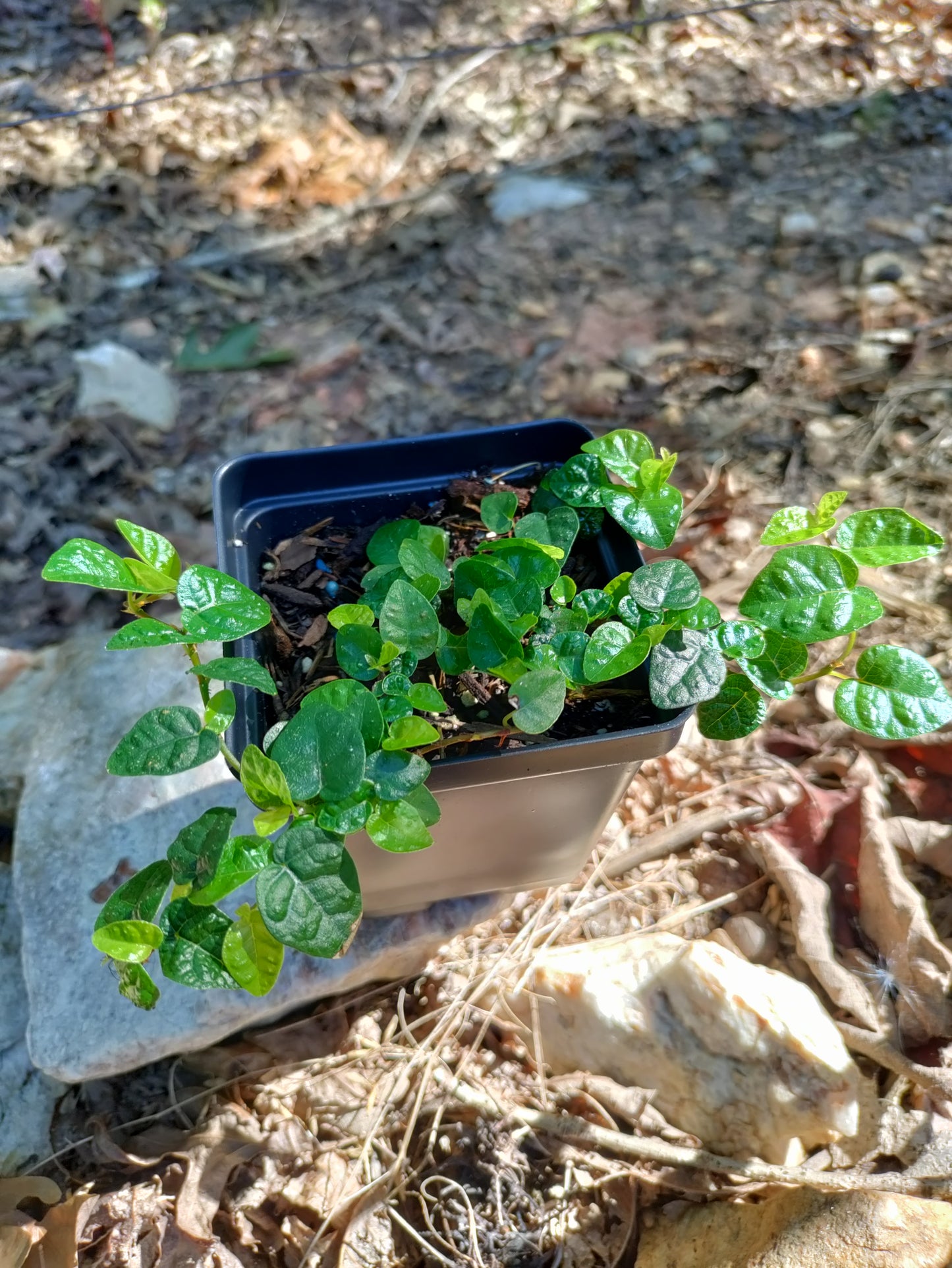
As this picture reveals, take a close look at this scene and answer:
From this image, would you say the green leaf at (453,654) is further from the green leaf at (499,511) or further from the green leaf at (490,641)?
the green leaf at (499,511)

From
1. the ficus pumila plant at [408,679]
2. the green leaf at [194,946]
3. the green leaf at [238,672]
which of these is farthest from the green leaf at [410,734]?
the green leaf at [194,946]

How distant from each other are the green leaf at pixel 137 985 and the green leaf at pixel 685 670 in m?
0.51

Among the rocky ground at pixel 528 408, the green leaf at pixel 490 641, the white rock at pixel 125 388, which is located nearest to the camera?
the green leaf at pixel 490 641

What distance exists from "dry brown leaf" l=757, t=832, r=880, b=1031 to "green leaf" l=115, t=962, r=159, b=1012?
80cm

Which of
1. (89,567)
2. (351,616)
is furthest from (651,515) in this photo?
(89,567)

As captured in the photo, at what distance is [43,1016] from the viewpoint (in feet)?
3.76

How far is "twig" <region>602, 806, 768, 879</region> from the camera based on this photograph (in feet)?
4.31

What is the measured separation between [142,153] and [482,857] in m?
2.26

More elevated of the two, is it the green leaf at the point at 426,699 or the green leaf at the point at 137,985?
the green leaf at the point at 426,699

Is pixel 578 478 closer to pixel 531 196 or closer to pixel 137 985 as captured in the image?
pixel 137 985


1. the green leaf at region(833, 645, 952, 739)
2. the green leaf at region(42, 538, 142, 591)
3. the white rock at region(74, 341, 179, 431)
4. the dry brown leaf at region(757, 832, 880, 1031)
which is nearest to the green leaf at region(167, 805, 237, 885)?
the green leaf at region(42, 538, 142, 591)

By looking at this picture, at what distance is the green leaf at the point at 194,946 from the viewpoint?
2.57 ft

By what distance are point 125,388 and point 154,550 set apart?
4.38 ft

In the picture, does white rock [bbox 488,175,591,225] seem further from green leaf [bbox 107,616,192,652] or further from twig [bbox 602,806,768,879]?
green leaf [bbox 107,616,192,652]
